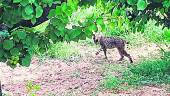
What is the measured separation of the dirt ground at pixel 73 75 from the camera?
6.99 metres

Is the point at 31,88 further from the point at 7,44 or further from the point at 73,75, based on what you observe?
the point at 73,75

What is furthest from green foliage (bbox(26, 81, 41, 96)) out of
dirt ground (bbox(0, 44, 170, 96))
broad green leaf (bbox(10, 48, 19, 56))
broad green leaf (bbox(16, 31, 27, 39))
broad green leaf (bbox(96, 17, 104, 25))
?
broad green leaf (bbox(96, 17, 104, 25))

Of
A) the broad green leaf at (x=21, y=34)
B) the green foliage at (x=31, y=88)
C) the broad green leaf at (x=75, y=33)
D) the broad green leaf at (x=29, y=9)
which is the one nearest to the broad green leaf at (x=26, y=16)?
the broad green leaf at (x=29, y=9)

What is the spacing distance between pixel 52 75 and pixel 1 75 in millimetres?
1003

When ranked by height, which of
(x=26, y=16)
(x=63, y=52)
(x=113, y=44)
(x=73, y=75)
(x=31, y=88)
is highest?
(x=26, y=16)

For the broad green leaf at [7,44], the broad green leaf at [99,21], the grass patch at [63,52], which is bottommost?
the grass patch at [63,52]

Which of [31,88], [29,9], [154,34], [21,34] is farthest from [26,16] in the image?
[154,34]

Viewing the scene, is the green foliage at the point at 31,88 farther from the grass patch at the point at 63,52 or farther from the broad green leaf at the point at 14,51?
the grass patch at the point at 63,52

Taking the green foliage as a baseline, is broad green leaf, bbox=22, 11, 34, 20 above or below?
above

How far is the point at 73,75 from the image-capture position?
8.16 m

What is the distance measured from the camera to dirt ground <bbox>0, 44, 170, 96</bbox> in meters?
6.99

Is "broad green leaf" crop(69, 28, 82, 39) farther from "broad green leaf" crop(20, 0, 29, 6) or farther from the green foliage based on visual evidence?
the green foliage

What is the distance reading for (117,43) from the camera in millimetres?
9109

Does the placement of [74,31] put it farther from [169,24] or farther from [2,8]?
[169,24]
